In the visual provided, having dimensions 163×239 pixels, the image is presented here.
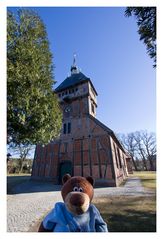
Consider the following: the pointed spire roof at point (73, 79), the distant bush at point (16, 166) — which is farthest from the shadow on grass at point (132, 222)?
the distant bush at point (16, 166)

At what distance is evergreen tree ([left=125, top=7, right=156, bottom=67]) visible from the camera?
150 inches

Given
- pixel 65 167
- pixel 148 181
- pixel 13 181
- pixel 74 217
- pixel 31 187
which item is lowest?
pixel 13 181

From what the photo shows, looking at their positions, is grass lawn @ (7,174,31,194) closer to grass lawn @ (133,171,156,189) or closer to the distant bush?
the distant bush

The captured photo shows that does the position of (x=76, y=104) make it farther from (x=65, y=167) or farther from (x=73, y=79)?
(x=65, y=167)

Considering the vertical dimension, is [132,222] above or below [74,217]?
below

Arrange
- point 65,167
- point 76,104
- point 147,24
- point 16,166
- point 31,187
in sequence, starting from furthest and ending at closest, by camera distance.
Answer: point 16,166 < point 76,104 < point 65,167 < point 31,187 < point 147,24

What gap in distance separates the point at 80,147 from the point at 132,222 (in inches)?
417

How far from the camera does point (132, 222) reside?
470 cm

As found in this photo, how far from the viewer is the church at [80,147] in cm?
1388

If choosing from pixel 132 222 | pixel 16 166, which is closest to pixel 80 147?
pixel 132 222

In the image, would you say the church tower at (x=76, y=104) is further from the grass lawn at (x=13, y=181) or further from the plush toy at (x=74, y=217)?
the plush toy at (x=74, y=217)
